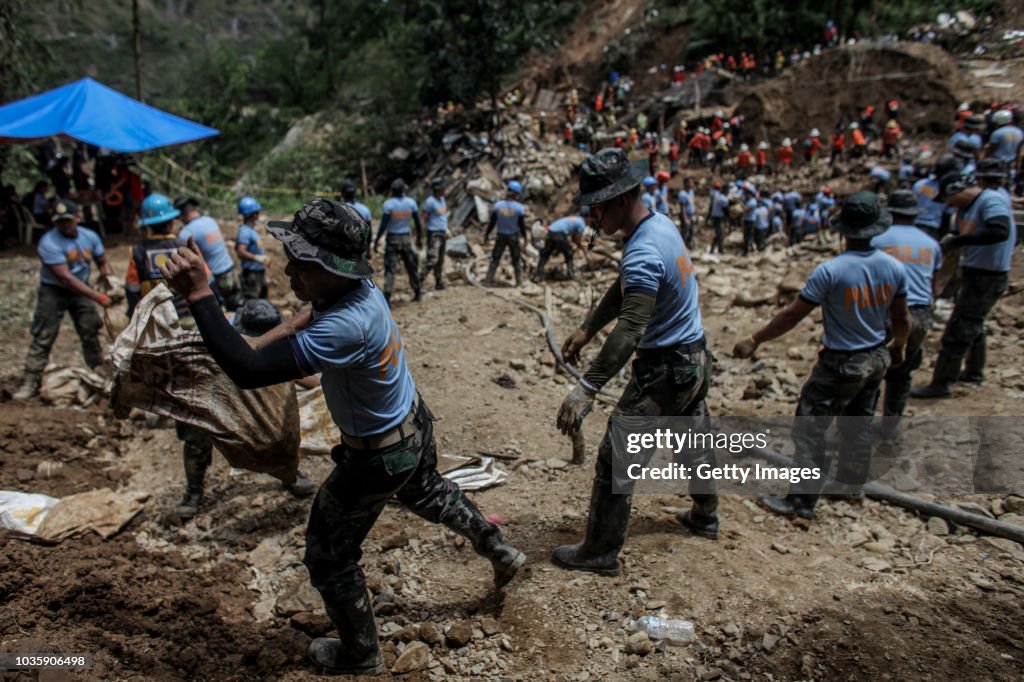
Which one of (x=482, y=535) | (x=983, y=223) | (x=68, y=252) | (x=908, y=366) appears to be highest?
(x=983, y=223)

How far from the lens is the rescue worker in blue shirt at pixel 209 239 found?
237 inches

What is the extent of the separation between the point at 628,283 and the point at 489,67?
22.1 m

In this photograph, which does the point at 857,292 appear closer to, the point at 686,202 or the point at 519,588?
the point at 519,588

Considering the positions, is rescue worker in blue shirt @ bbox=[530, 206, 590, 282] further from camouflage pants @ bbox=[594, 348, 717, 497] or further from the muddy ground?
camouflage pants @ bbox=[594, 348, 717, 497]

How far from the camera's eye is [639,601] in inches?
122

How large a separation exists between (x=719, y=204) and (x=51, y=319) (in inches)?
552

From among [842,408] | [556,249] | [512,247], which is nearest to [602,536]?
[842,408]

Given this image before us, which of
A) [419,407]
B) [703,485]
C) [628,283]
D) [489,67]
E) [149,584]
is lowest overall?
[149,584]

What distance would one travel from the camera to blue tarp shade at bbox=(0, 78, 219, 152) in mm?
10195

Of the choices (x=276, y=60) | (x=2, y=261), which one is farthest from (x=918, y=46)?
(x=276, y=60)

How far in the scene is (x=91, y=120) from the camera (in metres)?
10.6

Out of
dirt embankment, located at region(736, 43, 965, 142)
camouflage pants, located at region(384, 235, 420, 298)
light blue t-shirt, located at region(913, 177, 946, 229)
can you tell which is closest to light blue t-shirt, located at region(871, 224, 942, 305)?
light blue t-shirt, located at region(913, 177, 946, 229)

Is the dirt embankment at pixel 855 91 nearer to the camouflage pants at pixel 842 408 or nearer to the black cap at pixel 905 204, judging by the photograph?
the black cap at pixel 905 204

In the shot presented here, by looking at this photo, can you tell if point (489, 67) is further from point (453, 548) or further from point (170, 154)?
point (453, 548)
